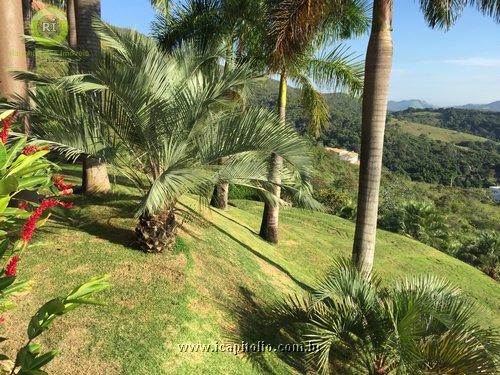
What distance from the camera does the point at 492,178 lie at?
95.2 m

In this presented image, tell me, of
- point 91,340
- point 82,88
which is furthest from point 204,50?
point 91,340

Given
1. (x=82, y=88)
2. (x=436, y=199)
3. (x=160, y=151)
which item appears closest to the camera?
(x=82, y=88)

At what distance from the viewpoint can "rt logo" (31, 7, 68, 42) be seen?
39.5ft

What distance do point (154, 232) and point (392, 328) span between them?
9.99 feet

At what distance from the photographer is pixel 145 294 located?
188 inches

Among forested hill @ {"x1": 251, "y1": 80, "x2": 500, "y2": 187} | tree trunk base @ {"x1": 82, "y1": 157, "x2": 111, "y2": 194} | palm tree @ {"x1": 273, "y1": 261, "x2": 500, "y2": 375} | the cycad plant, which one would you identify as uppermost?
the cycad plant

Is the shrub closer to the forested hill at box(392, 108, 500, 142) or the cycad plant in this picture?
the cycad plant

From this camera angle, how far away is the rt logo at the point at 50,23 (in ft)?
39.5

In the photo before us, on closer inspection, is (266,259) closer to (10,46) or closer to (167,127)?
(167,127)

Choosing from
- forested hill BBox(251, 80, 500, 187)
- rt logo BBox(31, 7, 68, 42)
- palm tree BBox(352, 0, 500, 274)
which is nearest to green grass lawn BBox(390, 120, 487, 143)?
forested hill BBox(251, 80, 500, 187)

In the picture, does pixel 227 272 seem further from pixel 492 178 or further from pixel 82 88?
pixel 492 178

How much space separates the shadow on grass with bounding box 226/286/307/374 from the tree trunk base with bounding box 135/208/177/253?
4.07ft

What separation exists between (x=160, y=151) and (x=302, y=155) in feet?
5.94

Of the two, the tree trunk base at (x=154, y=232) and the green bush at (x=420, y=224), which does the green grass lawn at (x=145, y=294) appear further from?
the green bush at (x=420, y=224)
